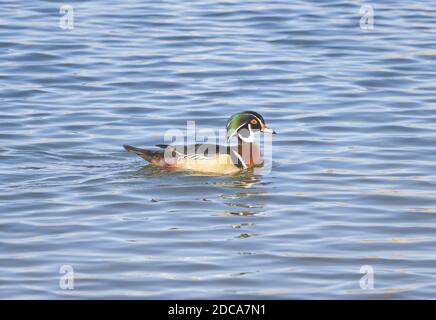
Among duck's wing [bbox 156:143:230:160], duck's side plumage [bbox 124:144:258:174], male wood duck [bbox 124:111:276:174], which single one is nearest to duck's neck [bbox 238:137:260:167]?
male wood duck [bbox 124:111:276:174]

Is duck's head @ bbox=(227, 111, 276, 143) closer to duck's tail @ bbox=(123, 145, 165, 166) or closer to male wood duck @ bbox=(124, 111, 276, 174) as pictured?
male wood duck @ bbox=(124, 111, 276, 174)

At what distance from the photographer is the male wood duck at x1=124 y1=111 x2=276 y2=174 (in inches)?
548

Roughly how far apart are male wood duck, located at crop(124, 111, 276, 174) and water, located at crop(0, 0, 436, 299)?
18 cm

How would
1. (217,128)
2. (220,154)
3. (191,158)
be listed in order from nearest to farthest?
(191,158)
(220,154)
(217,128)

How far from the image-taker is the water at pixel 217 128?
10469 mm

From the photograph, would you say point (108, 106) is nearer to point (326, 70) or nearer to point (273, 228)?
point (326, 70)

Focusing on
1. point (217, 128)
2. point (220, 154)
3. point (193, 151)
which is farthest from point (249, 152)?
point (217, 128)

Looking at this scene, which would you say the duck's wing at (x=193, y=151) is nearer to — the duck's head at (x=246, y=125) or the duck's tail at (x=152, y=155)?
the duck's tail at (x=152, y=155)

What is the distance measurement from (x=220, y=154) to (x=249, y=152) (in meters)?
0.52

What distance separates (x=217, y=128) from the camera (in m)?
16.0

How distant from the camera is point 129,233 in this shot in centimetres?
1150

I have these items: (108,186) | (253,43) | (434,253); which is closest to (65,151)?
(108,186)

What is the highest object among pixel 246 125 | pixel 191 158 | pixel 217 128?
pixel 217 128

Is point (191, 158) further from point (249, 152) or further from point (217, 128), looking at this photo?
point (217, 128)
